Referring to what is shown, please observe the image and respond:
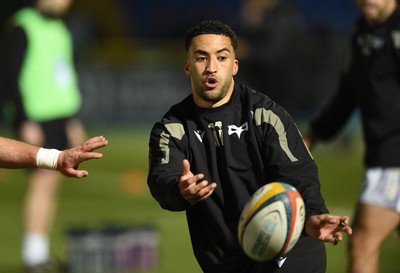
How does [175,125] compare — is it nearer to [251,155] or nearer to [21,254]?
[251,155]

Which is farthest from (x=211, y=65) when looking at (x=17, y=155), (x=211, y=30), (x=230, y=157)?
(x=17, y=155)

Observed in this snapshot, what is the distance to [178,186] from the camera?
18.2ft

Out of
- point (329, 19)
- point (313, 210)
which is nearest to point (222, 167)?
point (313, 210)

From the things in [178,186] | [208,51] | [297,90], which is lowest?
[178,186]

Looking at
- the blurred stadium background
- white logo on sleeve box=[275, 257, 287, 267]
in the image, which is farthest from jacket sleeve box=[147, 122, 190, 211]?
the blurred stadium background

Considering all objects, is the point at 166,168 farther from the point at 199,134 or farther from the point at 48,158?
the point at 48,158

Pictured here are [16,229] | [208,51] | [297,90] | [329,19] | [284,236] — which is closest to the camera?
[284,236]

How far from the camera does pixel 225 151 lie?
19.3 ft

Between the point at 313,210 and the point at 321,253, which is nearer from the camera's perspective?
the point at 313,210

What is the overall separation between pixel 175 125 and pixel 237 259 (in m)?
0.79

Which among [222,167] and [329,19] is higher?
[329,19]

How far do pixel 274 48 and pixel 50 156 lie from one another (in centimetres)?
1523

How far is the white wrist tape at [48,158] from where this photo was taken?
5.99 m

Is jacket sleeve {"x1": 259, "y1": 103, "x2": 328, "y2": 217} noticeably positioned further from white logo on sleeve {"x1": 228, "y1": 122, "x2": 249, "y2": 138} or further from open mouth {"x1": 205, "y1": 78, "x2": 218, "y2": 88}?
open mouth {"x1": 205, "y1": 78, "x2": 218, "y2": 88}
